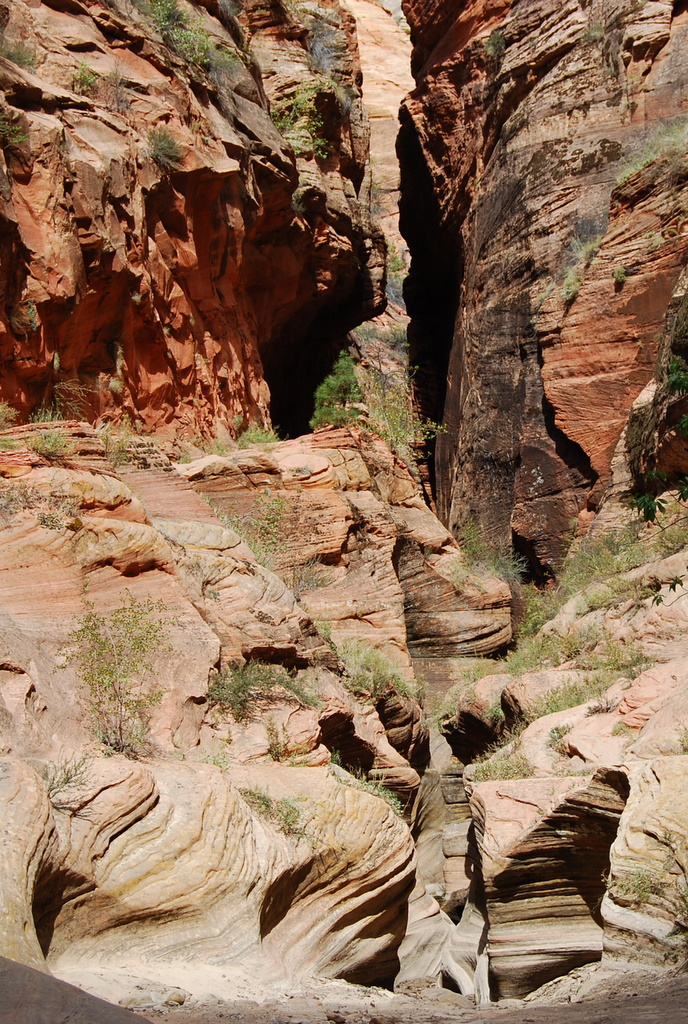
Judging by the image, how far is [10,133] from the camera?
428 inches

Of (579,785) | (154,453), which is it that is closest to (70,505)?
(154,453)

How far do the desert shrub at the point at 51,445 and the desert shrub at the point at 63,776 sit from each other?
12.5 feet

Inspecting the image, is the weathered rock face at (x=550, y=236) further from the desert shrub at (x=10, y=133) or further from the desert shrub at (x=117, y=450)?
the desert shrub at (x=10, y=133)

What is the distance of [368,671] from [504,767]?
86.1 inches

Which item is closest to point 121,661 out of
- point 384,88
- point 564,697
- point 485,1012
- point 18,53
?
point 485,1012

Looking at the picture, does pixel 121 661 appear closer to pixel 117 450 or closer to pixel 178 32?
pixel 117 450

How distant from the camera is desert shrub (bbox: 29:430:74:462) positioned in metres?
8.77

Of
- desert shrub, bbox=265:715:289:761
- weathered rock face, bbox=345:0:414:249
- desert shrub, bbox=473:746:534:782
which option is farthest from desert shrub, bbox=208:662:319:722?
weathered rock face, bbox=345:0:414:249

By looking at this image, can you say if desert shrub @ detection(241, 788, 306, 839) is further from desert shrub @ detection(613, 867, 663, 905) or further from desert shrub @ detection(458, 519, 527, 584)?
desert shrub @ detection(458, 519, 527, 584)

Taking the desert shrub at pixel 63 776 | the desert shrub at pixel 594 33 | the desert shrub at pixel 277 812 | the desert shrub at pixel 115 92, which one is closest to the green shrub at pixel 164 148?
the desert shrub at pixel 115 92

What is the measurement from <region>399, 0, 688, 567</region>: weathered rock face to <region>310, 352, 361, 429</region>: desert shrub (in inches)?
139

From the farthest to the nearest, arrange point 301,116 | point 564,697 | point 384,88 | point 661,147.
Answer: point 384,88
point 301,116
point 661,147
point 564,697

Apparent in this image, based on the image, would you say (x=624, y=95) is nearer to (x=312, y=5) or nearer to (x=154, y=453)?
(x=312, y=5)

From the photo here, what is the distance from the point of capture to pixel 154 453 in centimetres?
1120
